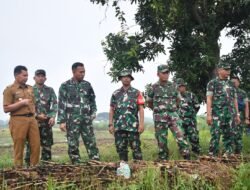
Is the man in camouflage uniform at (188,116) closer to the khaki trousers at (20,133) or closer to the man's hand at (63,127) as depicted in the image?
the man's hand at (63,127)

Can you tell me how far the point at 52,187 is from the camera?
14.0 feet

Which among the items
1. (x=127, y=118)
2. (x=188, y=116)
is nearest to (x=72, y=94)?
(x=127, y=118)

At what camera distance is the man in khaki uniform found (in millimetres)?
7477

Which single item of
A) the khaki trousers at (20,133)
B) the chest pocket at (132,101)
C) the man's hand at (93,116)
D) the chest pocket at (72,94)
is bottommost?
the khaki trousers at (20,133)

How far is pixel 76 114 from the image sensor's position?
7.81 m

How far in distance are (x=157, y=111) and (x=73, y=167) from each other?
10.3 ft

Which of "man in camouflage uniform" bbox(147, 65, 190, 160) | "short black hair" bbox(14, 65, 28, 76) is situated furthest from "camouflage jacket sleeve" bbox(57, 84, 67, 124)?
"man in camouflage uniform" bbox(147, 65, 190, 160)

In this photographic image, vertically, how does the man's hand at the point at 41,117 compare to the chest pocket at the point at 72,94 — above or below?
below

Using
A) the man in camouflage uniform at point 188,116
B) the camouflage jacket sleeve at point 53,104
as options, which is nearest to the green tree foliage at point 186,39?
the man in camouflage uniform at point 188,116

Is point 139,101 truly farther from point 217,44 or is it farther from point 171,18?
point 217,44

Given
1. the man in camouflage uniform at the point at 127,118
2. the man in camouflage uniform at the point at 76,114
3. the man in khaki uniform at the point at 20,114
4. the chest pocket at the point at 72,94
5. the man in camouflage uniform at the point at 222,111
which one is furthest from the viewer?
the man in camouflage uniform at the point at 222,111

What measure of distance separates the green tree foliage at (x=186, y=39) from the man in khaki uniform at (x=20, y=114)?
4066 mm

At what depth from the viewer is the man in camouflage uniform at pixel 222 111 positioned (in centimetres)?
799

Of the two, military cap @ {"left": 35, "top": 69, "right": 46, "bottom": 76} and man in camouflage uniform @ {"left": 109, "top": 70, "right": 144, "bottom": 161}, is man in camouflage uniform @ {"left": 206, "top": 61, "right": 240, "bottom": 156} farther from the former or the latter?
military cap @ {"left": 35, "top": 69, "right": 46, "bottom": 76}
